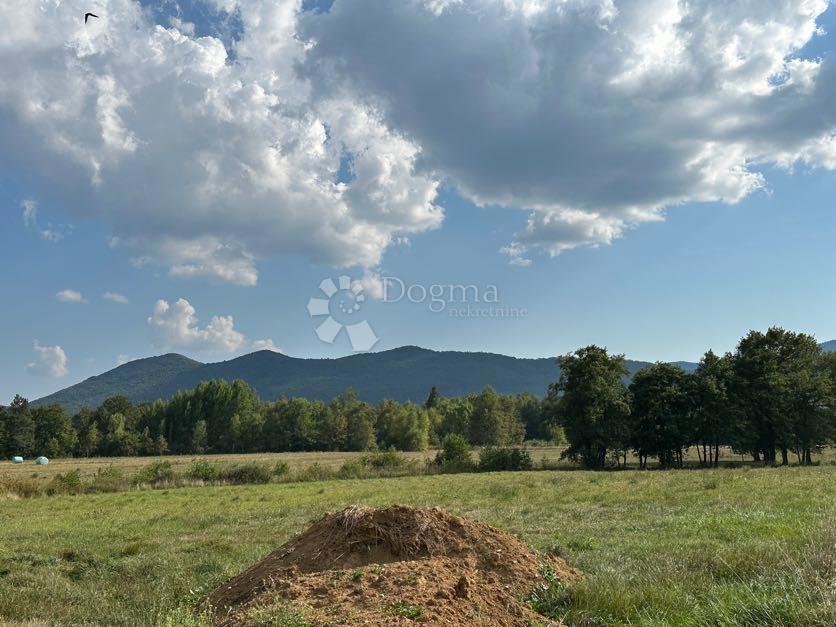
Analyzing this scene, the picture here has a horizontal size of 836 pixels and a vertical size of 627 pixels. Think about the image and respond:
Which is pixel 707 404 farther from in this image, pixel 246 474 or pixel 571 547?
pixel 571 547

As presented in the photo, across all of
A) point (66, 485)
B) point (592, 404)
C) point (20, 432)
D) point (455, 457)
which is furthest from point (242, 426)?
point (592, 404)

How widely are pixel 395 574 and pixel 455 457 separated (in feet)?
163

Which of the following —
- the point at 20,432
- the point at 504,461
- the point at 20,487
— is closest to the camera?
the point at 20,487

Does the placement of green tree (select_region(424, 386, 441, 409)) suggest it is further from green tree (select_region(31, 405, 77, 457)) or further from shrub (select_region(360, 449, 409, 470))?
shrub (select_region(360, 449, 409, 470))

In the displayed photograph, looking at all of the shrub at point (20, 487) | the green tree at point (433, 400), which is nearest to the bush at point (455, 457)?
the shrub at point (20, 487)

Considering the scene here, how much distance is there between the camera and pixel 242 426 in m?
113

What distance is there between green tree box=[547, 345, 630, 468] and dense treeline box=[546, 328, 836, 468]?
3.8 inches

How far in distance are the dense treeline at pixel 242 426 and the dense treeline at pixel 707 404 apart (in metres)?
53.4

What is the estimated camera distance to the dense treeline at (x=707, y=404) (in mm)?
49562

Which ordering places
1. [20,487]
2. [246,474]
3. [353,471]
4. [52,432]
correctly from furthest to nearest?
[52,432] < [353,471] < [246,474] < [20,487]

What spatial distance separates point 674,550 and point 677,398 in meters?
48.5

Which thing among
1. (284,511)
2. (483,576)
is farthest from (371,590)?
(284,511)

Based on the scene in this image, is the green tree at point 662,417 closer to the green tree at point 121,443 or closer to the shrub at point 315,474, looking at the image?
the shrub at point 315,474

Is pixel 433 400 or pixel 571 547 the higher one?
pixel 433 400
